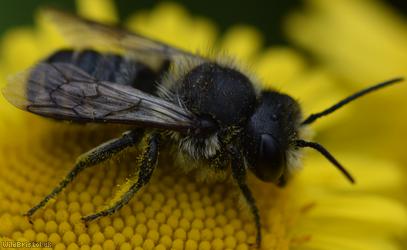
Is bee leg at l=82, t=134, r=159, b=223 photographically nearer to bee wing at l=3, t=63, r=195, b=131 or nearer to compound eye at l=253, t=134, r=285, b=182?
bee wing at l=3, t=63, r=195, b=131

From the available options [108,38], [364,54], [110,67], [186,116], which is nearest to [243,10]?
[364,54]

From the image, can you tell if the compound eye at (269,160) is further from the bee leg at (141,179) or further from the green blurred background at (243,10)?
the green blurred background at (243,10)

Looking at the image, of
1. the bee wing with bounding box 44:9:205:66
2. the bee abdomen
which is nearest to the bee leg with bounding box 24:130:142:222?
the bee abdomen

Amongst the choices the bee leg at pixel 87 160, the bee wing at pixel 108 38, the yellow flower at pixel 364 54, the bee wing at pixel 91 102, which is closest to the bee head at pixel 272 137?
the bee wing at pixel 91 102

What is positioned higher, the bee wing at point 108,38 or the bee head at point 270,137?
the bee head at point 270,137

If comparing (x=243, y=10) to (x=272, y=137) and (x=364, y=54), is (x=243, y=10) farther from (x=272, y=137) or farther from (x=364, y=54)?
(x=272, y=137)

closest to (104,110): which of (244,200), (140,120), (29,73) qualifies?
(140,120)

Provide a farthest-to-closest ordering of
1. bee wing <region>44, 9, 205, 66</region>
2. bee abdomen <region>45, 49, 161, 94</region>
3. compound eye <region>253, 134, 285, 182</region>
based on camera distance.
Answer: bee wing <region>44, 9, 205, 66</region> < bee abdomen <region>45, 49, 161, 94</region> < compound eye <region>253, 134, 285, 182</region>
